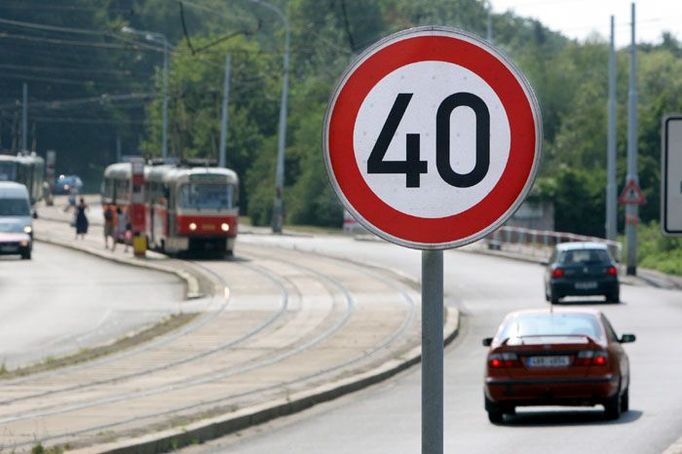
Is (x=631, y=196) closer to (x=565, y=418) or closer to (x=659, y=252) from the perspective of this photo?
(x=659, y=252)

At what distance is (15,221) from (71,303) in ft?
59.8

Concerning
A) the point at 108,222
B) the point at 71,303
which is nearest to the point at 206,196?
the point at 108,222

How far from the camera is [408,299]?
1617 inches

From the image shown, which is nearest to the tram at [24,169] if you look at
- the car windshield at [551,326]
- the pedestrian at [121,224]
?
the pedestrian at [121,224]

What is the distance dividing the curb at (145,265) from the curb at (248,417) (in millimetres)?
15416

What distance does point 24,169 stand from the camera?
5809 cm

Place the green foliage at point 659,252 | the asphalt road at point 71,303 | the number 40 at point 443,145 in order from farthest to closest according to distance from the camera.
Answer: the green foliage at point 659,252 → the asphalt road at point 71,303 → the number 40 at point 443,145

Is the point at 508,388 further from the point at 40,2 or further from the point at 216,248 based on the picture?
the point at 216,248

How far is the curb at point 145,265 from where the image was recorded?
4331 centimetres

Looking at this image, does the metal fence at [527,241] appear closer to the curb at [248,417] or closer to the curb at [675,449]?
the curb at [248,417]

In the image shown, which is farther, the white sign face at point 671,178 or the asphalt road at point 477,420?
the asphalt road at point 477,420

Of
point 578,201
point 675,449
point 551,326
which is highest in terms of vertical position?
point 578,201

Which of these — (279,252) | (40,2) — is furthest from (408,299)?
(279,252)

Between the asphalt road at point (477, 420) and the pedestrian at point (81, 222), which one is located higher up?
the pedestrian at point (81, 222)
